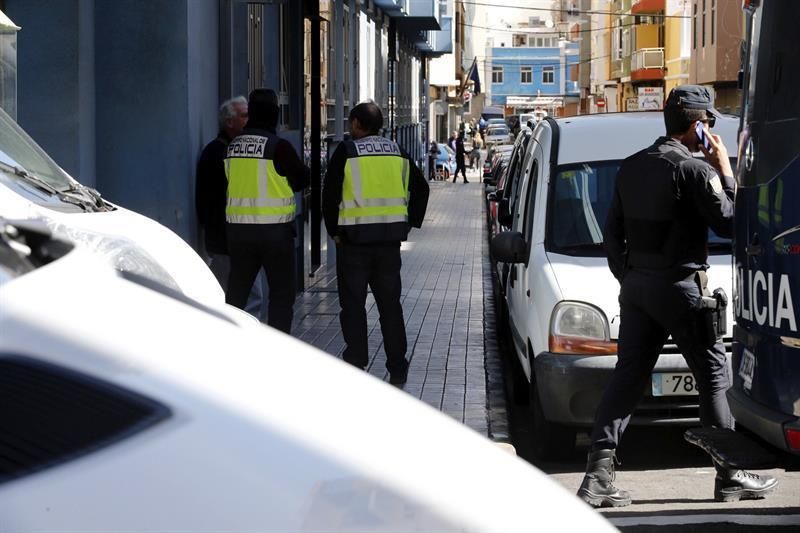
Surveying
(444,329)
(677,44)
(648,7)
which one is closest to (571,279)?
(444,329)

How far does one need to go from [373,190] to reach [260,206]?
2.38 ft

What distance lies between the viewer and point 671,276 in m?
6.23

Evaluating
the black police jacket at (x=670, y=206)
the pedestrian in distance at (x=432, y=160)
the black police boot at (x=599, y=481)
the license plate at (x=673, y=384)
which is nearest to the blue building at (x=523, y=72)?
the pedestrian in distance at (x=432, y=160)

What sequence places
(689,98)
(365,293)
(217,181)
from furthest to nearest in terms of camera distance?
(217,181), (365,293), (689,98)

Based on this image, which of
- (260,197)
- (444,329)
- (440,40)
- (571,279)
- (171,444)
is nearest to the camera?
(171,444)

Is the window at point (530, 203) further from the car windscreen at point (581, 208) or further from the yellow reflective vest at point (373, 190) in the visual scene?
the yellow reflective vest at point (373, 190)

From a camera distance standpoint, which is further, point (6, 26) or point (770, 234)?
point (6, 26)

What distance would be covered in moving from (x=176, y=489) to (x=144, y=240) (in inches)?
137

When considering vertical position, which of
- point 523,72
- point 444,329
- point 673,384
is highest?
point 523,72

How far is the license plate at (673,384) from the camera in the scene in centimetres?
Answer: 721

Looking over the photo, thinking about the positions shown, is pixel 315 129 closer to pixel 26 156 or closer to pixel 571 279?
pixel 571 279

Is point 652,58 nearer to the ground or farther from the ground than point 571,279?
farther from the ground

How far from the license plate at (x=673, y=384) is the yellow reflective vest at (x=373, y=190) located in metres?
2.46

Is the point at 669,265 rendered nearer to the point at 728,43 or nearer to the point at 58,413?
the point at 58,413
